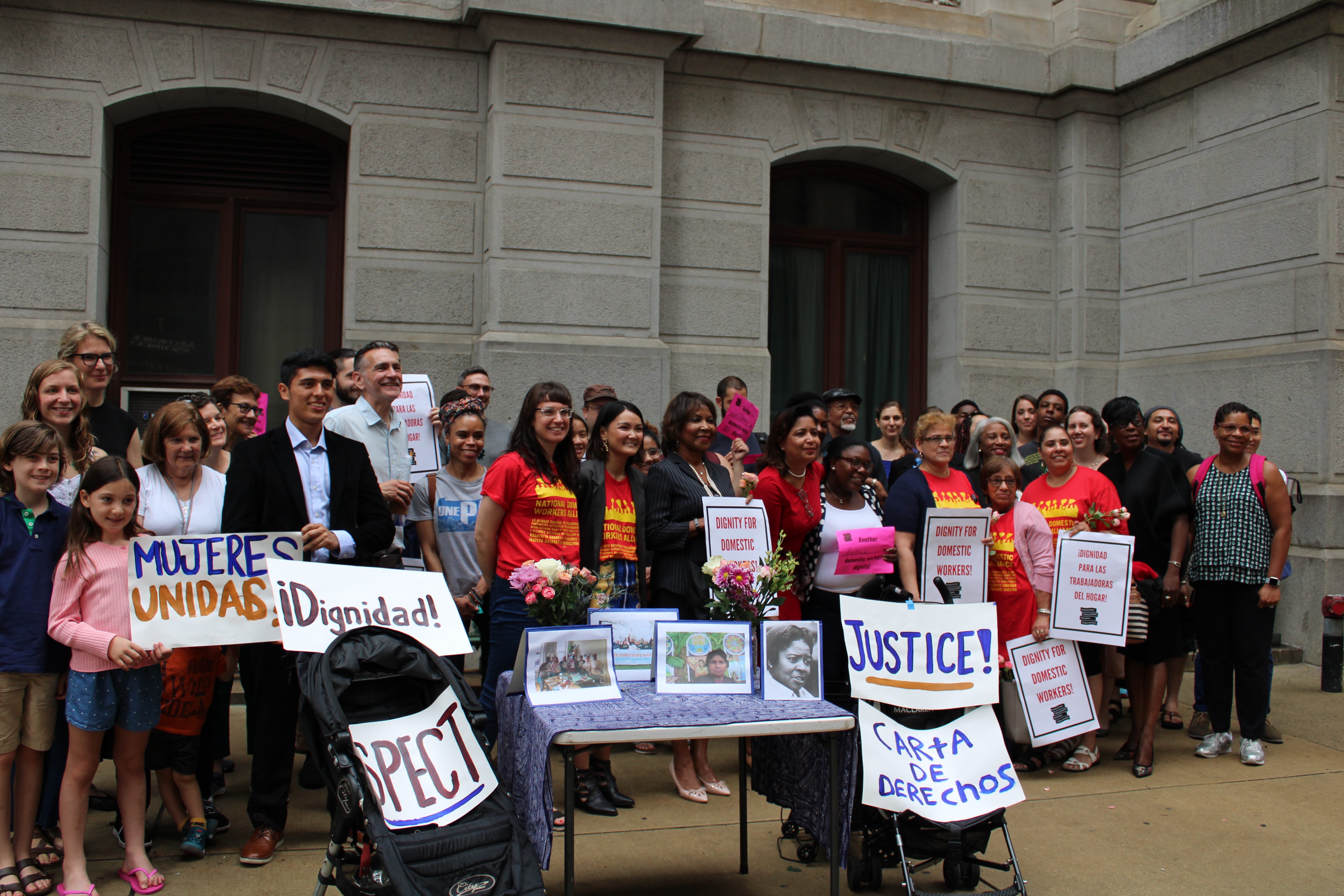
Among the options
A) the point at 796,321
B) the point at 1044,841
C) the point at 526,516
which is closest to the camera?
the point at 1044,841

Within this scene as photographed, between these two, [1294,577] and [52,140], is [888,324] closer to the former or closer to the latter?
[1294,577]

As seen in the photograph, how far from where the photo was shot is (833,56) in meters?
10.4

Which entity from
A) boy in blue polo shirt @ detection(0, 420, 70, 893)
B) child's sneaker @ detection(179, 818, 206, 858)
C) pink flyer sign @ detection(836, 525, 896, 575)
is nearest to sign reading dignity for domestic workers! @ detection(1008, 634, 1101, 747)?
pink flyer sign @ detection(836, 525, 896, 575)

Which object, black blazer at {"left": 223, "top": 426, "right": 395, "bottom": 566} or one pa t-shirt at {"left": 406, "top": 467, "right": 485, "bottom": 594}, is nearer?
black blazer at {"left": 223, "top": 426, "right": 395, "bottom": 566}

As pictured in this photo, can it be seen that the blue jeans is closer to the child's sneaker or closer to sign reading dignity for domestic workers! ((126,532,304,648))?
sign reading dignity for domestic workers! ((126,532,304,648))

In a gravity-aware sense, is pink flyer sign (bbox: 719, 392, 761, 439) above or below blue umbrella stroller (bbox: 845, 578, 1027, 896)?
above

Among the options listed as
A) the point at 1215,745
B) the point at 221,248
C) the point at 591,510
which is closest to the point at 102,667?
the point at 591,510

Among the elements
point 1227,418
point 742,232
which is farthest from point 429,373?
point 1227,418

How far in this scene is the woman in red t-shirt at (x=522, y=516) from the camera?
5117 millimetres

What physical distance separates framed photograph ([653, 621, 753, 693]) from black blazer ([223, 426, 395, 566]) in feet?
5.22

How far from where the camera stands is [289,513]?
488 centimetres

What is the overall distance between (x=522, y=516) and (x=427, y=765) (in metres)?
1.56

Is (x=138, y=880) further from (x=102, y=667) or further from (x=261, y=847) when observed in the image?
(x=102, y=667)

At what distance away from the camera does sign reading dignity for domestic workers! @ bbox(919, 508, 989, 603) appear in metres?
5.82
